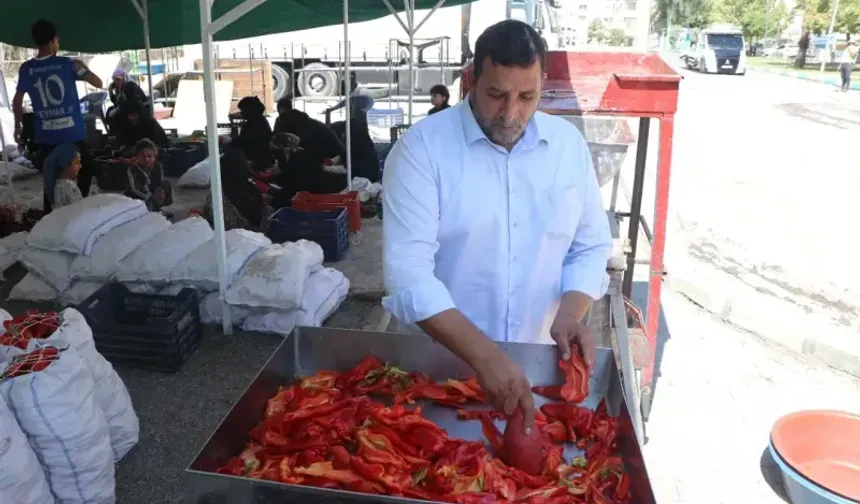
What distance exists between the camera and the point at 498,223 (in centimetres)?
209

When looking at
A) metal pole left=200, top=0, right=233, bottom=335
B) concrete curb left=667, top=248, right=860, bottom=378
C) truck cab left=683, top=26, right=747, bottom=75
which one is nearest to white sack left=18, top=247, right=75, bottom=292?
metal pole left=200, top=0, right=233, bottom=335

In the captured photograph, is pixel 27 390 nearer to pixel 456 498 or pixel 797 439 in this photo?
pixel 456 498

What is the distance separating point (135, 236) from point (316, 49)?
15608mm

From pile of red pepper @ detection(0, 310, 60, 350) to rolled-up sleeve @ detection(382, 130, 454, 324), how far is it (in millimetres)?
1924

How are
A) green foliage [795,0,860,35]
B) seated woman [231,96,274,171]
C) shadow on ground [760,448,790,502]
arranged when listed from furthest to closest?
green foliage [795,0,860,35] < seated woman [231,96,274,171] < shadow on ground [760,448,790,502]

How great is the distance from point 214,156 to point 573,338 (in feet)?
10.5

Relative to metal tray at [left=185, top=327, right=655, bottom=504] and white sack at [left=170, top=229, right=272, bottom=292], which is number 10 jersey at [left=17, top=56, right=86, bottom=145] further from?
metal tray at [left=185, top=327, right=655, bottom=504]

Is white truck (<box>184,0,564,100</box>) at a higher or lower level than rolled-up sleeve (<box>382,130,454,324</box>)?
higher

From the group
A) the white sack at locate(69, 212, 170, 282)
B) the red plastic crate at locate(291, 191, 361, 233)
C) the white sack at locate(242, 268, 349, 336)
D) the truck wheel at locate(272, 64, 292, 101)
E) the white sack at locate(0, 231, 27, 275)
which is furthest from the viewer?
the truck wheel at locate(272, 64, 292, 101)

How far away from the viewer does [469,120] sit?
6.68 ft

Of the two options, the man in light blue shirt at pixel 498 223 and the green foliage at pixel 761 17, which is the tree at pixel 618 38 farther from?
the man in light blue shirt at pixel 498 223

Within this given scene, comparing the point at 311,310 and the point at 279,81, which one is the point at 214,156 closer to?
the point at 311,310

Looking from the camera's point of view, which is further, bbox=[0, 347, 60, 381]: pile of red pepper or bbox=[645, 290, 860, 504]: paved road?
bbox=[645, 290, 860, 504]: paved road

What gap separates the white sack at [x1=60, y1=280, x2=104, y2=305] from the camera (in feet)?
16.7
